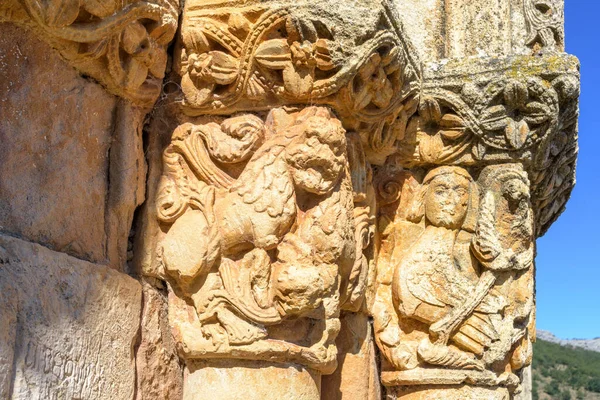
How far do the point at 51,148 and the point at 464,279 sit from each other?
1.82 meters

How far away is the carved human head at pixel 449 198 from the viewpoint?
347 centimetres

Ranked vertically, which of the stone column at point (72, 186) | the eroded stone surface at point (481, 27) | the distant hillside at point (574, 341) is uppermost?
the distant hillside at point (574, 341)

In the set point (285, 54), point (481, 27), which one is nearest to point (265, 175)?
point (285, 54)

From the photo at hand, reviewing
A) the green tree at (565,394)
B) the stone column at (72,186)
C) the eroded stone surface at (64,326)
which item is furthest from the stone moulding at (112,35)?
the green tree at (565,394)

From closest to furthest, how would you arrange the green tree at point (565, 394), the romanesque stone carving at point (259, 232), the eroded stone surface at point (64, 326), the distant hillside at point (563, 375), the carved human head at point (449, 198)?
the eroded stone surface at point (64, 326) < the romanesque stone carving at point (259, 232) < the carved human head at point (449, 198) < the green tree at point (565, 394) < the distant hillside at point (563, 375)

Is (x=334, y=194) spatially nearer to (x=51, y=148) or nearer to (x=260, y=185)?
(x=260, y=185)

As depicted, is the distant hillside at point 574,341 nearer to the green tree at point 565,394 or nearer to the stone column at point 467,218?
the green tree at point 565,394

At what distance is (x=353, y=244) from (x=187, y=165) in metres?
0.61

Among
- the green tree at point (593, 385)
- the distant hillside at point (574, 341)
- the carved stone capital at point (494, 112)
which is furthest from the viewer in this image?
the distant hillside at point (574, 341)

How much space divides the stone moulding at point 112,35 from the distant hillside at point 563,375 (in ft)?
79.6

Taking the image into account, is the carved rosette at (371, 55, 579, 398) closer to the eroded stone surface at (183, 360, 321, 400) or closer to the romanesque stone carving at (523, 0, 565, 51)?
the romanesque stone carving at (523, 0, 565, 51)

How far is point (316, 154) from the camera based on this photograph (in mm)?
Result: 2637

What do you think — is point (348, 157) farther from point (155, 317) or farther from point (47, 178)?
point (47, 178)

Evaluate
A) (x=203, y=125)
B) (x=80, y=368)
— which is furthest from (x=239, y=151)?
(x=80, y=368)
